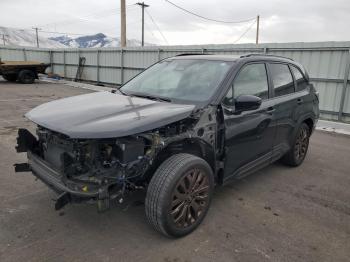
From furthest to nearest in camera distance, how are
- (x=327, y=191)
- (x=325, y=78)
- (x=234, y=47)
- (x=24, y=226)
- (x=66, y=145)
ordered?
(x=234, y=47)
(x=325, y=78)
(x=327, y=191)
(x=24, y=226)
(x=66, y=145)

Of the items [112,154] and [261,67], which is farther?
[261,67]

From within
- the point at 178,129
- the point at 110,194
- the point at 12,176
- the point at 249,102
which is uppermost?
the point at 249,102

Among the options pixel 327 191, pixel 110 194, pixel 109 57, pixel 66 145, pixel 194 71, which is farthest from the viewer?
pixel 109 57

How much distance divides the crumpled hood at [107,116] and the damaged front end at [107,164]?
0.48 ft

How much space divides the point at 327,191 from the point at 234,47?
8777 millimetres

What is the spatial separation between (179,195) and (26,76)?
19015 mm

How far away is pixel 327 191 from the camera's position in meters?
4.32

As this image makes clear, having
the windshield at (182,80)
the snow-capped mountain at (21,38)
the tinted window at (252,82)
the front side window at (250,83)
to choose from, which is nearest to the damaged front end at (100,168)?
the windshield at (182,80)

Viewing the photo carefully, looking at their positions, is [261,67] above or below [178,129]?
above

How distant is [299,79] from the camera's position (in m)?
4.98

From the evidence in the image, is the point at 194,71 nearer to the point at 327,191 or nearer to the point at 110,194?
the point at 110,194

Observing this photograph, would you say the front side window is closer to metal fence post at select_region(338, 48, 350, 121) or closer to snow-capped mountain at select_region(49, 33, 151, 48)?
metal fence post at select_region(338, 48, 350, 121)

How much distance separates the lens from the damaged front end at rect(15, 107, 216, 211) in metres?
2.67

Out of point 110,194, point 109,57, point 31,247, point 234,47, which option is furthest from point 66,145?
point 109,57
